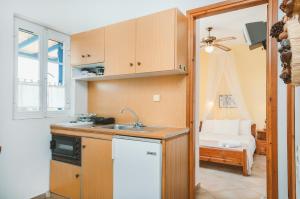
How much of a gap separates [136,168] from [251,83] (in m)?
4.57

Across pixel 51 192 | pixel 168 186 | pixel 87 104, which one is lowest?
pixel 51 192

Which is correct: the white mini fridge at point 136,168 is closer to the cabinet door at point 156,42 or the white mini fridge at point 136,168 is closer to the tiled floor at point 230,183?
the cabinet door at point 156,42

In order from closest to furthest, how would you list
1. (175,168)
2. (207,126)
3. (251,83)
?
(175,168), (207,126), (251,83)

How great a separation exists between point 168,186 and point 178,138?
49 centimetres

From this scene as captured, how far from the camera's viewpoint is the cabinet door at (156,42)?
2.09 meters

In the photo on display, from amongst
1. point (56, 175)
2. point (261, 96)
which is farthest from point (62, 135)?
point (261, 96)

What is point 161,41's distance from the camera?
7.04ft

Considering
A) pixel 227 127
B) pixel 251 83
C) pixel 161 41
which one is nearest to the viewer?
pixel 161 41

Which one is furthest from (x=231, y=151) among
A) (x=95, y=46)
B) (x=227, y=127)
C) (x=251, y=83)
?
(x=95, y=46)

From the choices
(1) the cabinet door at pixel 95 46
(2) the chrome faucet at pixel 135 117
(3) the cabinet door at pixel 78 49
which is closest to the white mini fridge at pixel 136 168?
(2) the chrome faucet at pixel 135 117

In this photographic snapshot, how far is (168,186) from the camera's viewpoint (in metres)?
1.84

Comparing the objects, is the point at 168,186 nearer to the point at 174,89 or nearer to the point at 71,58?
the point at 174,89

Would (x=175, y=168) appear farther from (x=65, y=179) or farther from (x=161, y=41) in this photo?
(x=65, y=179)

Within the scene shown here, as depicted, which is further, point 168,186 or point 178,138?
point 178,138
